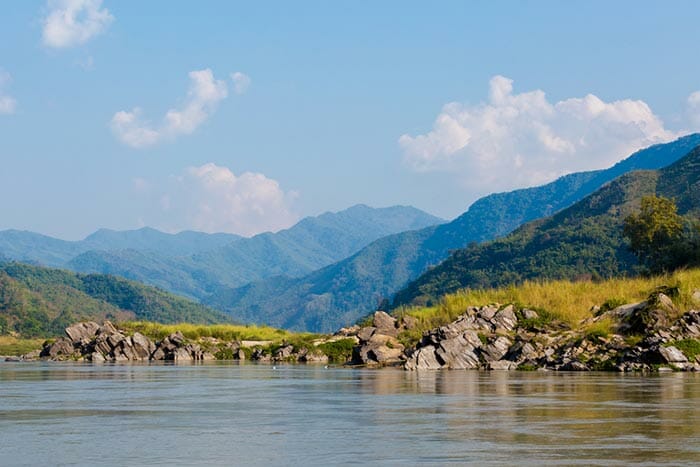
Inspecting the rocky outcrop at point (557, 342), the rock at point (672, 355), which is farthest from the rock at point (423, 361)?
the rock at point (672, 355)

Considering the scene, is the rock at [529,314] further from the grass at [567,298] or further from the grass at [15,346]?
the grass at [15,346]

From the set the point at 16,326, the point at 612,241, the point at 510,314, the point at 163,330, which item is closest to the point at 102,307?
the point at 16,326

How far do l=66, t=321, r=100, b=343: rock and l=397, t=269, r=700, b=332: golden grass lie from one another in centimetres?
2536

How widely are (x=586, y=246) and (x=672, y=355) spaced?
13130 centimetres

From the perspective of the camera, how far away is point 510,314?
46.4 meters

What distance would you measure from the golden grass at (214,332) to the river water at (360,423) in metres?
35.5

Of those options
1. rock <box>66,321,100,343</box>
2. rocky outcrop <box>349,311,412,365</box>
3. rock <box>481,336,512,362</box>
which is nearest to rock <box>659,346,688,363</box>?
rock <box>481,336,512,362</box>

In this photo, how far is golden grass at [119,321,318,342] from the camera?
68.7 metres

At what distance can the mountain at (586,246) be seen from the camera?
15612 centimetres

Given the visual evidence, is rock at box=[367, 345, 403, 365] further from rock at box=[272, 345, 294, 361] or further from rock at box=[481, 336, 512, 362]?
rock at box=[272, 345, 294, 361]

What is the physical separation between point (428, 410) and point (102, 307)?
182420 mm

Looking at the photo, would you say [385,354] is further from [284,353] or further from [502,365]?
[284,353]

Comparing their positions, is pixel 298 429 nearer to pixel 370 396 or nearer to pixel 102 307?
pixel 370 396

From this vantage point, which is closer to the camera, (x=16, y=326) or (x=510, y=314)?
(x=510, y=314)
